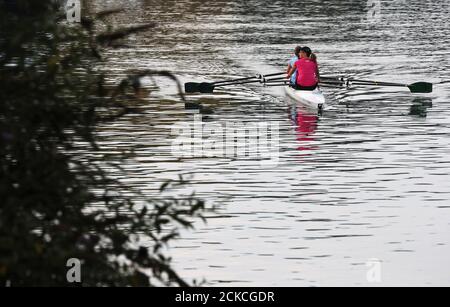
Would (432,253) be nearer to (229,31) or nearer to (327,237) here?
(327,237)

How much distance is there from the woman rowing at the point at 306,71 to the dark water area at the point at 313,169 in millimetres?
908

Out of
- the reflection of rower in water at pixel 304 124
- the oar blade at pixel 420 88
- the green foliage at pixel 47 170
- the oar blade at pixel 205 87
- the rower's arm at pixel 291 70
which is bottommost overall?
the reflection of rower in water at pixel 304 124

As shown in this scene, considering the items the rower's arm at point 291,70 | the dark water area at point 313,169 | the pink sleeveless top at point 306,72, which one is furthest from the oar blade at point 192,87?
the pink sleeveless top at point 306,72

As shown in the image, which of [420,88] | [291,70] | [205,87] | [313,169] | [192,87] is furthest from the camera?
[420,88]

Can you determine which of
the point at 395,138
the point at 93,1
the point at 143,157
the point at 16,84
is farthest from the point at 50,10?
the point at 93,1

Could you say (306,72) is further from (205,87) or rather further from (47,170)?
(47,170)

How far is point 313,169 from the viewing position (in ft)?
98.3

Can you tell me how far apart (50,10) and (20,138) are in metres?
1.15

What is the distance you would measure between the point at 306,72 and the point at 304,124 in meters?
2.40

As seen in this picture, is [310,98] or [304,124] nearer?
[304,124]

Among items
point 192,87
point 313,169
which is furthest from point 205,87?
point 313,169

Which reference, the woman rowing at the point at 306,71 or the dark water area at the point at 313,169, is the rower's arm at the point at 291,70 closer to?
the woman rowing at the point at 306,71

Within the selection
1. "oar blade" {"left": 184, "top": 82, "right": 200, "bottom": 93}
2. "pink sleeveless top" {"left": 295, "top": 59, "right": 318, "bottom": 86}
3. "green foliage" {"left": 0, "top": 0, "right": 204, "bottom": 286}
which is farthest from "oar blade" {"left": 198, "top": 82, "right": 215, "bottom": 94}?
"green foliage" {"left": 0, "top": 0, "right": 204, "bottom": 286}

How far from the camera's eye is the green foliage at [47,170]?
371 inches
